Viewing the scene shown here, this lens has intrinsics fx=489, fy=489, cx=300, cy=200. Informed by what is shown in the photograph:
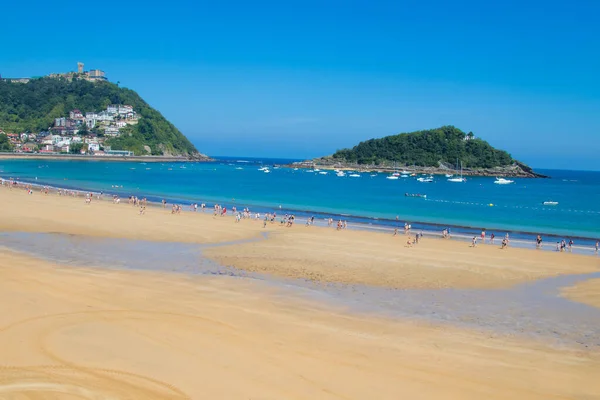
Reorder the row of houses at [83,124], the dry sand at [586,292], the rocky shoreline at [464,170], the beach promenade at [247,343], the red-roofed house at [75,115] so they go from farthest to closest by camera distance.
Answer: the red-roofed house at [75,115] → the row of houses at [83,124] → the rocky shoreline at [464,170] → the dry sand at [586,292] → the beach promenade at [247,343]

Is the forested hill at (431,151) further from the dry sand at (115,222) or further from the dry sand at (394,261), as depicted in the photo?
the dry sand at (394,261)

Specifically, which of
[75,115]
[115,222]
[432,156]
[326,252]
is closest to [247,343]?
[326,252]

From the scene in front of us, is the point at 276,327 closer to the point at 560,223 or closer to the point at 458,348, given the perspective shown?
the point at 458,348

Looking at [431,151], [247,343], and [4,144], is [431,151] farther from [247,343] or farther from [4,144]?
[247,343]

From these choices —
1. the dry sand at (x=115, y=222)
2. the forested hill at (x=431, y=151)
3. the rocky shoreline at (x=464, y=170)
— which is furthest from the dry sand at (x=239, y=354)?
the forested hill at (x=431, y=151)

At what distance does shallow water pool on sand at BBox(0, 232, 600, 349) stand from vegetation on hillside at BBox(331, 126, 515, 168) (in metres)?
158

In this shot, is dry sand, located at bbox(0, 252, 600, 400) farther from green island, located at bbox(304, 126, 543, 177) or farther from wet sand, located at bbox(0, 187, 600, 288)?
green island, located at bbox(304, 126, 543, 177)

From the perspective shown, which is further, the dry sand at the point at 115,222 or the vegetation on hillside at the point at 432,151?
the vegetation on hillside at the point at 432,151

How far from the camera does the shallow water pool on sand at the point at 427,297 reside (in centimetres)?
1376

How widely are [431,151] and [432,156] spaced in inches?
141

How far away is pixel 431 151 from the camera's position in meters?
181

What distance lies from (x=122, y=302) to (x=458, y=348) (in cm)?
879

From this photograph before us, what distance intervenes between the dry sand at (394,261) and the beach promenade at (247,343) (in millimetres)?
193

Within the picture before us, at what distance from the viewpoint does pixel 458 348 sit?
37.5ft
